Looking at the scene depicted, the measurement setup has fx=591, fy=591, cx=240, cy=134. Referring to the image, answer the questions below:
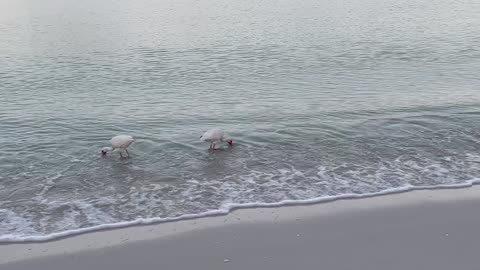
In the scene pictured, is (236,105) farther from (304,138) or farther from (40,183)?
(40,183)

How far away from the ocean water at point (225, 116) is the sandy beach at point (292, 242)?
466 millimetres

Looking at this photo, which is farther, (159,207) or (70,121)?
(70,121)

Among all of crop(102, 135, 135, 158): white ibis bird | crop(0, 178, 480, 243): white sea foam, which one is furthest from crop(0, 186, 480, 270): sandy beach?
crop(102, 135, 135, 158): white ibis bird

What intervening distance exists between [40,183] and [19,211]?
1391 mm

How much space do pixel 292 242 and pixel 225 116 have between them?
7.72m

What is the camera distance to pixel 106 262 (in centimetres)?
754

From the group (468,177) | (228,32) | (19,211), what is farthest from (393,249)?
(228,32)

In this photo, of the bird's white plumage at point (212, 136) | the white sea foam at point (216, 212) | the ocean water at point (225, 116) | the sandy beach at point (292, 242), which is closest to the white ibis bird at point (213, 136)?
the bird's white plumage at point (212, 136)

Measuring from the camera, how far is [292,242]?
7926 millimetres

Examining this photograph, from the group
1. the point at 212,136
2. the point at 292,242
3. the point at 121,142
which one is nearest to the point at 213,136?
the point at 212,136

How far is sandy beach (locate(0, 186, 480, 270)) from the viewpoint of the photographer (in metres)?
7.43

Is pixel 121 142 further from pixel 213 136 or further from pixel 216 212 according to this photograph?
pixel 216 212

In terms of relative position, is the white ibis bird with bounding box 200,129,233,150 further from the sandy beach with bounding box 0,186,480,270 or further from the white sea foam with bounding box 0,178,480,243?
the sandy beach with bounding box 0,186,480,270

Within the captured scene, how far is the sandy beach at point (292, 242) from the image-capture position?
7.43 m
